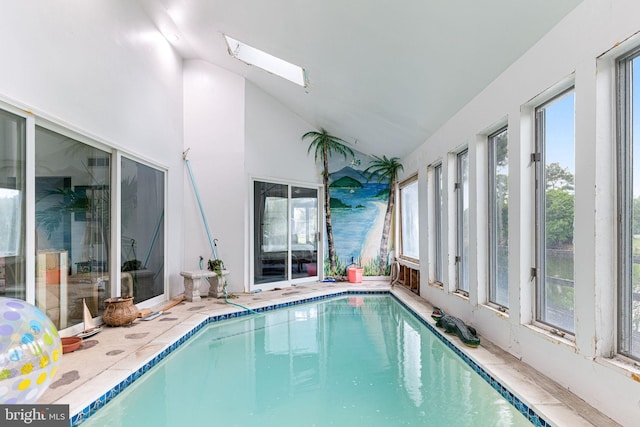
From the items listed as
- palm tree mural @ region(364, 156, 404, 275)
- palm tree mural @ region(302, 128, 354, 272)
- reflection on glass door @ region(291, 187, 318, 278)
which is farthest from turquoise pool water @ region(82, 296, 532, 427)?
palm tree mural @ region(364, 156, 404, 275)

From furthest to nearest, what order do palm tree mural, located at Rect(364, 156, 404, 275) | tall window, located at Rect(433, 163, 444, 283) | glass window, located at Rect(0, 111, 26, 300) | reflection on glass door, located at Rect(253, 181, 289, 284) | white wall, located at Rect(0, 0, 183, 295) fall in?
palm tree mural, located at Rect(364, 156, 404, 275) → reflection on glass door, located at Rect(253, 181, 289, 284) → tall window, located at Rect(433, 163, 444, 283) → white wall, located at Rect(0, 0, 183, 295) → glass window, located at Rect(0, 111, 26, 300)

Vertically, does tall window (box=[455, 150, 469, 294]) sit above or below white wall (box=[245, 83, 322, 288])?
below

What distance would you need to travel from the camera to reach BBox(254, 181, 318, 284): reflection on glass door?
20.8ft

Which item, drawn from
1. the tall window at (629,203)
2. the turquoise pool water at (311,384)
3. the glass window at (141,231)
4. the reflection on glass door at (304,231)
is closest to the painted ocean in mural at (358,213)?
the reflection on glass door at (304,231)

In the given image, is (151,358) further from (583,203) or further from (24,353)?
(583,203)

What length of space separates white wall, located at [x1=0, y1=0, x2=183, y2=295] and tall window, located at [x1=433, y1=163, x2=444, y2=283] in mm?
4037

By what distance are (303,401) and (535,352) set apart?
5.69 feet

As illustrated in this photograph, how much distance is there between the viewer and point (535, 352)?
2.60 meters

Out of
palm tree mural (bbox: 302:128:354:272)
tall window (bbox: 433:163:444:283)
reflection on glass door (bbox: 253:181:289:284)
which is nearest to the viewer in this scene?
tall window (bbox: 433:163:444:283)

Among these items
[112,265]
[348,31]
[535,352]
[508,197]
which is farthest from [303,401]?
[348,31]

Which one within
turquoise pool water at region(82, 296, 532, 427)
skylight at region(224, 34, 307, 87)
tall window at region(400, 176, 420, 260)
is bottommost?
turquoise pool water at region(82, 296, 532, 427)

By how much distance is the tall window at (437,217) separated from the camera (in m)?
5.16

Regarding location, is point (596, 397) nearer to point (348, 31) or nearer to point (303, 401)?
point (303, 401)

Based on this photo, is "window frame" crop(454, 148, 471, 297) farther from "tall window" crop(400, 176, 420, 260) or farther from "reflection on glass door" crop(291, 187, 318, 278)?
"reflection on glass door" crop(291, 187, 318, 278)
